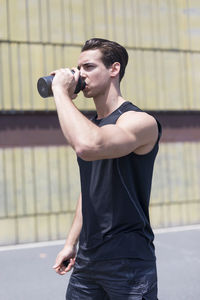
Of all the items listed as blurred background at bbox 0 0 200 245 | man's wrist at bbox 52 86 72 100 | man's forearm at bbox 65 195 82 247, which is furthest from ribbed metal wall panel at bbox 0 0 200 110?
man's wrist at bbox 52 86 72 100

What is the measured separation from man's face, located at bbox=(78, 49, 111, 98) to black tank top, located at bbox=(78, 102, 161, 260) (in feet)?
0.58

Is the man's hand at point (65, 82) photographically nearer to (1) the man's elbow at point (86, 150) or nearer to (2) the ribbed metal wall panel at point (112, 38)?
(1) the man's elbow at point (86, 150)

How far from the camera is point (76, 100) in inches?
278

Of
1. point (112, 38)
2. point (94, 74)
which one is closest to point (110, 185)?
point (94, 74)

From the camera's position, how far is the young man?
1804mm

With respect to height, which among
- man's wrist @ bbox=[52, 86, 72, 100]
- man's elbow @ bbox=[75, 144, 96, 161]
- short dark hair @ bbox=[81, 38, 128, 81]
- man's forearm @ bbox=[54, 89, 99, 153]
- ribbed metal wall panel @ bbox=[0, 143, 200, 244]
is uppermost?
short dark hair @ bbox=[81, 38, 128, 81]

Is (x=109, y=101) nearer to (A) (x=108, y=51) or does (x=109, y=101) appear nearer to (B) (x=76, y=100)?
(A) (x=108, y=51)

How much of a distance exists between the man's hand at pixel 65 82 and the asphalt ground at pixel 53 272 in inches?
112

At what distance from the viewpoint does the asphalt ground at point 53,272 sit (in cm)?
429

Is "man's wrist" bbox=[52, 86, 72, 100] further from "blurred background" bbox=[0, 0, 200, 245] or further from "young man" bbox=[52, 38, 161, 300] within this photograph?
"blurred background" bbox=[0, 0, 200, 245]

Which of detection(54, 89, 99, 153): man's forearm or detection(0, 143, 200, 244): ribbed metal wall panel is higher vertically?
detection(54, 89, 99, 153): man's forearm

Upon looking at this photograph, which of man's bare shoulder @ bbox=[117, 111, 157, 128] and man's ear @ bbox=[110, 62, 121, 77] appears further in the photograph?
man's ear @ bbox=[110, 62, 121, 77]

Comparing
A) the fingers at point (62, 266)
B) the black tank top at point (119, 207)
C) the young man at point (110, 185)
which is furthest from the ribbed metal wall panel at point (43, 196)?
the black tank top at point (119, 207)

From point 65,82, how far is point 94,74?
0.56 feet
